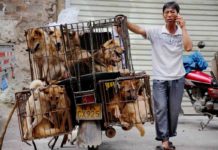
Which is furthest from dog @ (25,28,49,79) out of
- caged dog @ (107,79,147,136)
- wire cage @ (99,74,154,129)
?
caged dog @ (107,79,147,136)

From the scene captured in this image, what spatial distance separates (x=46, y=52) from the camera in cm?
490

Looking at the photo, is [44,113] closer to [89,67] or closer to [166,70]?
[89,67]

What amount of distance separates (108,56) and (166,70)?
819mm

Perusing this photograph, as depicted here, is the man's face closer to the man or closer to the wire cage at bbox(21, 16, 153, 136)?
the man

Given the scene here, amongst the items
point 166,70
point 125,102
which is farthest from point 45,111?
point 166,70

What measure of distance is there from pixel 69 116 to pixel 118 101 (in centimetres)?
55

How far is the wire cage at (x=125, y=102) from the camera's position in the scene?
4.69 m

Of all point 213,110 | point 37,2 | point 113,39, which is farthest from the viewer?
point 37,2

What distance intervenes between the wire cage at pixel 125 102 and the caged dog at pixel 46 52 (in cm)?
56

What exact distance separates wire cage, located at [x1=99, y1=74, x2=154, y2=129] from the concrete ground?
117 cm

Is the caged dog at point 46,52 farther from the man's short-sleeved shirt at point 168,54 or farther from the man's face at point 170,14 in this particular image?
the man's face at point 170,14

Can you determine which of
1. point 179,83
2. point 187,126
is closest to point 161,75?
point 179,83

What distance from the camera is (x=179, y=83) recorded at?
537cm

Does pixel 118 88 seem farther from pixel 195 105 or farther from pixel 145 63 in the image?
pixel 145 63
